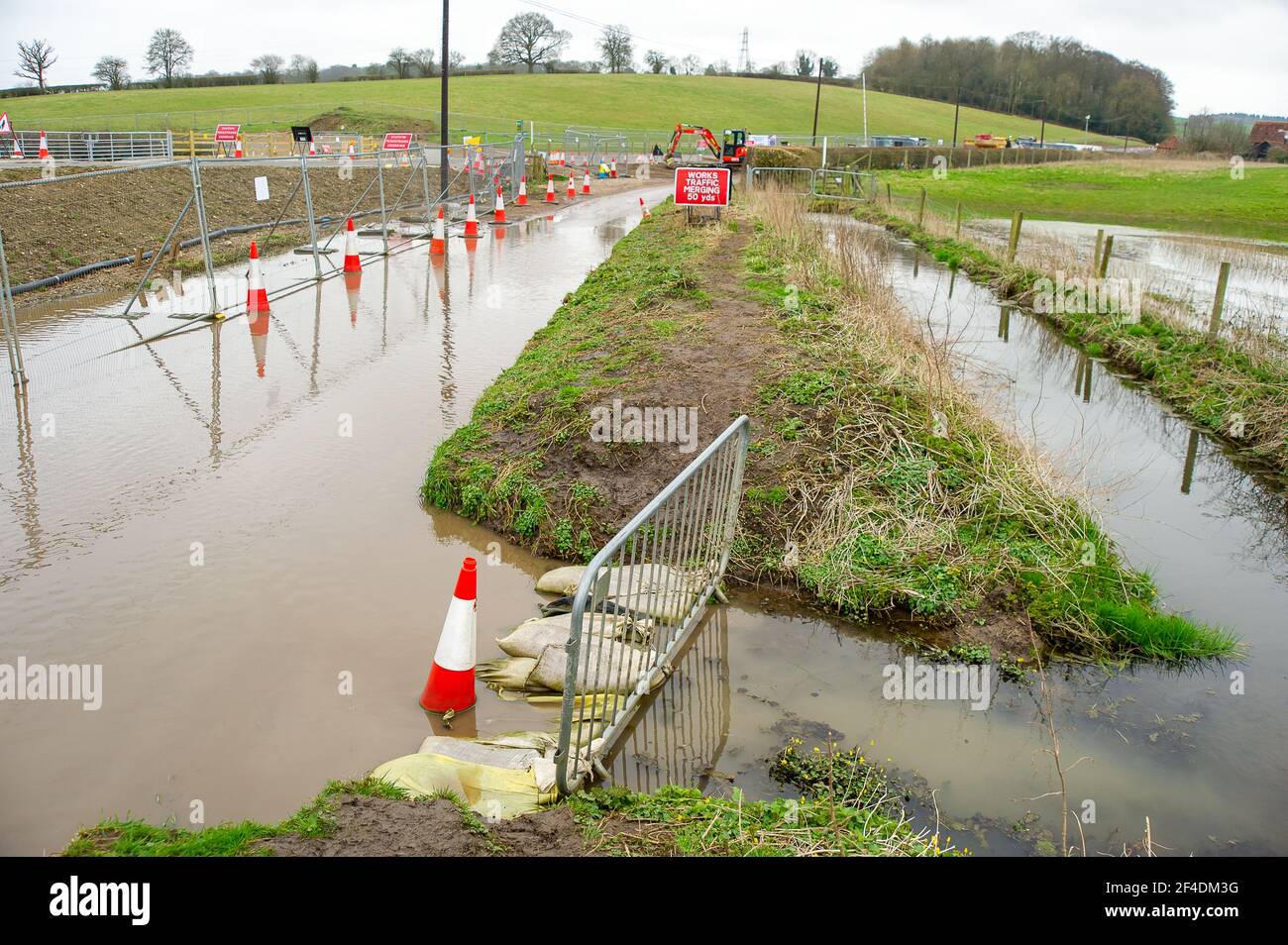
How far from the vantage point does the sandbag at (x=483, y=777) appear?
4.30 metres

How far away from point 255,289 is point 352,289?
8.13 feet

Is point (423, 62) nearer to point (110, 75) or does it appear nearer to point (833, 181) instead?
point (110, 75)

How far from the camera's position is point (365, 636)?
594 cm

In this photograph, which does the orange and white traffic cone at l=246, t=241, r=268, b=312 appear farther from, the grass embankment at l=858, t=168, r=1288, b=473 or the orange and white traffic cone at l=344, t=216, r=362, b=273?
the grass embankment at l=858, t=168, r=1288, b=473

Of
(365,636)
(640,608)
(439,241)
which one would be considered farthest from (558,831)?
(439,241)

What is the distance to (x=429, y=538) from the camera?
7.39m

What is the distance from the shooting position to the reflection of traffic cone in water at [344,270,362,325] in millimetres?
14125

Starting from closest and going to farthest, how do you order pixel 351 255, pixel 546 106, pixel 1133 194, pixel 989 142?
pixel 351 255, pixel 1133 194, pixel 546 106, pixel 989 142

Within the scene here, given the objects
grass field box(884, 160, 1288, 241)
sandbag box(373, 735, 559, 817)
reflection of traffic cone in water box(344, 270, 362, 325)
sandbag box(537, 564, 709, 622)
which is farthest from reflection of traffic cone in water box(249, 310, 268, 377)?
grass field box(884, 160, 1288, 241)

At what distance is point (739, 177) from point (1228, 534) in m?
25.9

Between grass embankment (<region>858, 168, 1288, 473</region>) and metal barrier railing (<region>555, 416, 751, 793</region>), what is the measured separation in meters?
7.02

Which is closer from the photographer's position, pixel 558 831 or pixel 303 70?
pixel 558 831
